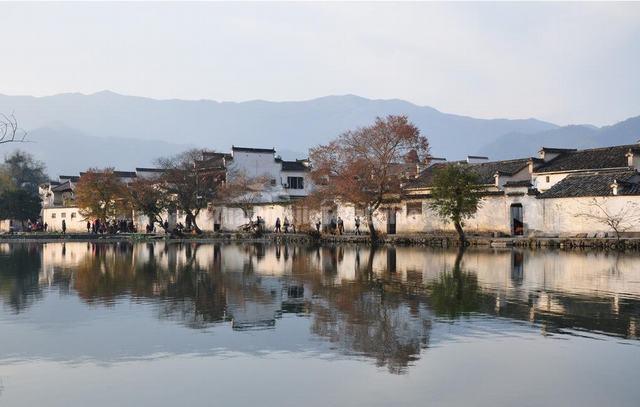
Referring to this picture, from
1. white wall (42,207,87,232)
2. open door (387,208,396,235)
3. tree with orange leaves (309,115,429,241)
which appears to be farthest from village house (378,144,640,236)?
white wall (42,207,87,232)

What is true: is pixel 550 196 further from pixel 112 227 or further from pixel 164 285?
pixel 112 227

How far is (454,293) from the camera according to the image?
19547 millimetres

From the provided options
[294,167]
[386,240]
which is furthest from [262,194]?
[386,240]

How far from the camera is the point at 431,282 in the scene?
22.4 meters

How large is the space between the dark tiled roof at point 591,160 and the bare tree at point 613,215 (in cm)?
551

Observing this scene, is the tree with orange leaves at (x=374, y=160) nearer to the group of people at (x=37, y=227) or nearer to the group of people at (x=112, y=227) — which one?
the group of people at (x=112, y=227)

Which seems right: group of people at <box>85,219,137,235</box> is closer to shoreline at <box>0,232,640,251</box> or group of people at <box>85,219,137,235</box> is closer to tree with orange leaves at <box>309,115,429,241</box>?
shoreline at <box>0,232,640,251</box>

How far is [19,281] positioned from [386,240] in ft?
93.6

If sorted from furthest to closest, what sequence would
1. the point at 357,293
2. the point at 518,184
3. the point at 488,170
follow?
the point at 488,170, the point at 518,184, the point at 357,293

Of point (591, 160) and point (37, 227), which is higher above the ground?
point (591, 160)

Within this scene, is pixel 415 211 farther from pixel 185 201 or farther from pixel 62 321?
pixel 62 321

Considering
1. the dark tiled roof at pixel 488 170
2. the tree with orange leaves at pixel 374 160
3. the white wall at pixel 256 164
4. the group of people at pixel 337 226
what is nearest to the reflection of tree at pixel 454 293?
the tree with orange leaves at pixel 374 160

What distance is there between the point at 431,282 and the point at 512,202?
26107 mm

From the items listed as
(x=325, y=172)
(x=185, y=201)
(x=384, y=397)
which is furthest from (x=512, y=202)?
(x=384, y=397)
